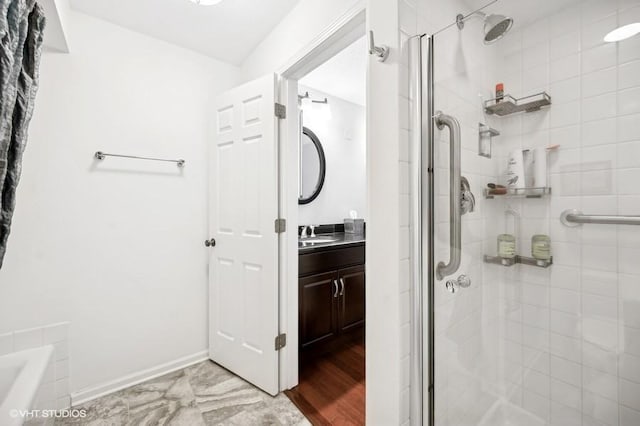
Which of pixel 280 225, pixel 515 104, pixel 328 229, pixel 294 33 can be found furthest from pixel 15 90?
pixel 328 229

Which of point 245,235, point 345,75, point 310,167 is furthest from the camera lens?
point 310,167

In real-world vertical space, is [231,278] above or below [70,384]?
above

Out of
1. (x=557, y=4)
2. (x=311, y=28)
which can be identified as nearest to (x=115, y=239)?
(x=311, y=28)

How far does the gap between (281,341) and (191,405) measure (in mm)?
627

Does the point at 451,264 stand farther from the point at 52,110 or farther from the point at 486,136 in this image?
the point at 52,110

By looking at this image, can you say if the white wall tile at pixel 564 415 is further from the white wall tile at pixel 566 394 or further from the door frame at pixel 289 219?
the door frame at pixel 289 219

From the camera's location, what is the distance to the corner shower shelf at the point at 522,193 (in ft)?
4.01

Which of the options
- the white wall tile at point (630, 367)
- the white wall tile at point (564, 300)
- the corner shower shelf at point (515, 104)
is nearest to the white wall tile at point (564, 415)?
the white wall tile at point (630, 367)

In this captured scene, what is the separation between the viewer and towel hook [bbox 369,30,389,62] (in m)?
1.17

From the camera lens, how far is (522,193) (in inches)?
49.3

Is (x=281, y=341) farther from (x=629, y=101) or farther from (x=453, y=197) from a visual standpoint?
(x=629, y=101)

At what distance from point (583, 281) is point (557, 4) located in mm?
1120

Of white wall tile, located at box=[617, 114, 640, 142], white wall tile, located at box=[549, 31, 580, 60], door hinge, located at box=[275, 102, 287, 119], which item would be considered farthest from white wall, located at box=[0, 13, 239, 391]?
white wall tile, located at box=[617, 114, 640, 142]

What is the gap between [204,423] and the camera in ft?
5.15
